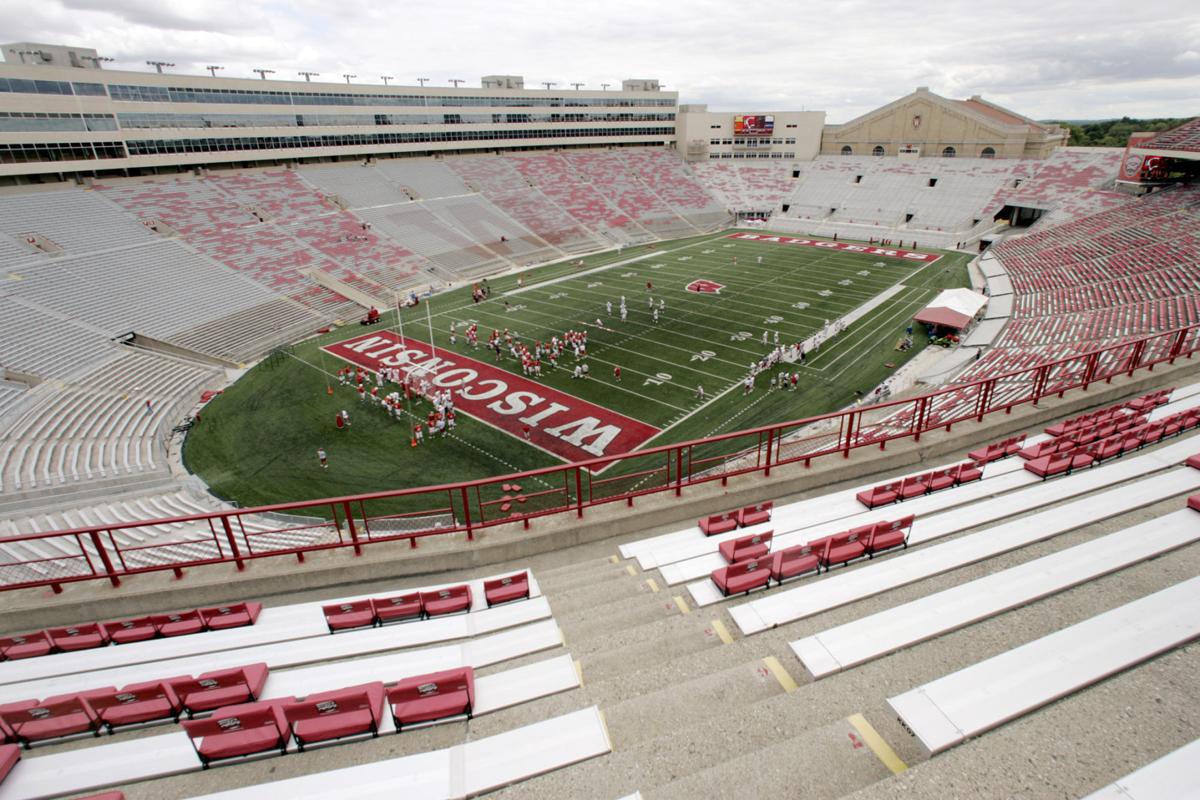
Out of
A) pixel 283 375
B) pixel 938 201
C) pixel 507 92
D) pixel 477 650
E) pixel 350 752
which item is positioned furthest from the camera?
pixel 507 92

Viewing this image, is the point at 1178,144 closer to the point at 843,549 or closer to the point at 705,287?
the point at 705,287

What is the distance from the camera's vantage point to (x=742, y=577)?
22.6 feet

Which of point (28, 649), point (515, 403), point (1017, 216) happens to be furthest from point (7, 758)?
point (1017, 216)

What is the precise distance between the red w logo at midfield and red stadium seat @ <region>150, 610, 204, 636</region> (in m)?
33.3

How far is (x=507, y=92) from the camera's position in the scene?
59.6 metres

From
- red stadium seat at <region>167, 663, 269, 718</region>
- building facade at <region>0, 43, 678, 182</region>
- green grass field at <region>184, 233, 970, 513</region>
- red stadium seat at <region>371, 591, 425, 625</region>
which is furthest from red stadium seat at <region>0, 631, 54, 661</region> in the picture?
building facade at <region>0, 43, 678, 182</region>

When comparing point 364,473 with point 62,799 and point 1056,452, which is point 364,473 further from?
point 1056,452

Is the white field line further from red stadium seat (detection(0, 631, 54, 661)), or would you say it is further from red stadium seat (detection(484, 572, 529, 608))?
red stadium seat (detection(0, 631, 54, 661))

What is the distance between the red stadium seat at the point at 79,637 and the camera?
649cm

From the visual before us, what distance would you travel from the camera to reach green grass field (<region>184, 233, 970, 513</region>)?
1942 cm

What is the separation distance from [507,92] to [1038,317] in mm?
50566

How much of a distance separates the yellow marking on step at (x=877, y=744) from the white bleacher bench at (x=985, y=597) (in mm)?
594

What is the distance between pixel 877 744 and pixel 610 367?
72.8 ft

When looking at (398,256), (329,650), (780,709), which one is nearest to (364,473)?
(329,650)
